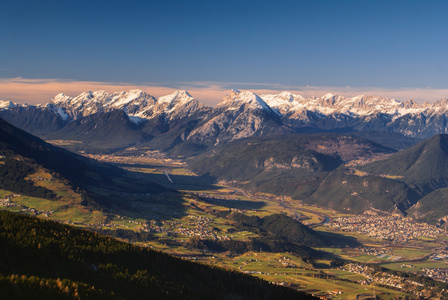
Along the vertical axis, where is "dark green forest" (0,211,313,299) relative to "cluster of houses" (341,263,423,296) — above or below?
above

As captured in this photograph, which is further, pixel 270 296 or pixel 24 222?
pixel 270 296

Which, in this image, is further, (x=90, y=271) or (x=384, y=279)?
(x=384, y=279)

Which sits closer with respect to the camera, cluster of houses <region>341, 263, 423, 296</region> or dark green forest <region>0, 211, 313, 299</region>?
dark green forest <region>0, 211, 313, 299</region>

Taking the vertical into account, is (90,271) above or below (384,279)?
above

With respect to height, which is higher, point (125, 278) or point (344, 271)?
point (125, 278)

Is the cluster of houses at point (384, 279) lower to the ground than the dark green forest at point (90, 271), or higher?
lower

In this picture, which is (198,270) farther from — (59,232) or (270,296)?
(59,232)

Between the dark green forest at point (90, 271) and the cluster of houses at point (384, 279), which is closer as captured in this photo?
the dark green forest at point (90, 271)

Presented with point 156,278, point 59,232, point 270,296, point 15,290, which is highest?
point 15,290

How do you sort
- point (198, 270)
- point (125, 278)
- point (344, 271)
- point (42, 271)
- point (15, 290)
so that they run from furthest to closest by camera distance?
point (344, 271), point (198, 270), point (125, 278), point (42, 271), point (15, 290)

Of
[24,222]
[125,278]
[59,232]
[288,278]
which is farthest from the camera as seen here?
[288,278]

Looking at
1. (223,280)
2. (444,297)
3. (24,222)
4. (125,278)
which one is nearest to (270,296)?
(223,280)
